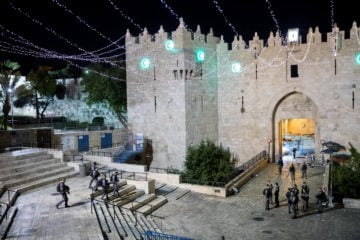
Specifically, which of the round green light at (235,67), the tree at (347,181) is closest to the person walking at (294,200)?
the tree at (347,181)

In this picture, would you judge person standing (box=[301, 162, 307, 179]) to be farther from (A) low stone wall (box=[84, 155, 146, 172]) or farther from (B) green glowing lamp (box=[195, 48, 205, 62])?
(B) green glowing lamp (box=[195, 48, 205, 62])

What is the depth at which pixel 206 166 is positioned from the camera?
20703 millimetres

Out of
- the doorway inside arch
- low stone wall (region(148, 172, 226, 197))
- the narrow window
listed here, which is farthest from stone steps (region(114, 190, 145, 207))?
the narrow window

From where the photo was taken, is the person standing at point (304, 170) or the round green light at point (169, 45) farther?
the round green light at point (169, 45)

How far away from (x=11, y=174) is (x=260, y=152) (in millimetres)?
17574

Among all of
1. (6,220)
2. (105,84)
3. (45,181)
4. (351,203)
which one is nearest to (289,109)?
(351,203)

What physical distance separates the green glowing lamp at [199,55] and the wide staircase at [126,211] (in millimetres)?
12056

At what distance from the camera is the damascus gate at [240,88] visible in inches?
979

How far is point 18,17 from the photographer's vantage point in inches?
1042

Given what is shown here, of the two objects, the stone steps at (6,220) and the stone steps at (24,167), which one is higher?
the stone steps at (24,167)

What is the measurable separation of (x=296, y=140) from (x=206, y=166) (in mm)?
15807

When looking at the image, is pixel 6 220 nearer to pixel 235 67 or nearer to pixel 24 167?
pixel 24 167

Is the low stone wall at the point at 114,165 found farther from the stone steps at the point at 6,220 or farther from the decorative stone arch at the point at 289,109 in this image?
the decorative stone arch at the point at 289,109

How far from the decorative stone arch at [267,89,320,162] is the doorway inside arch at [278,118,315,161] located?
0.67m
